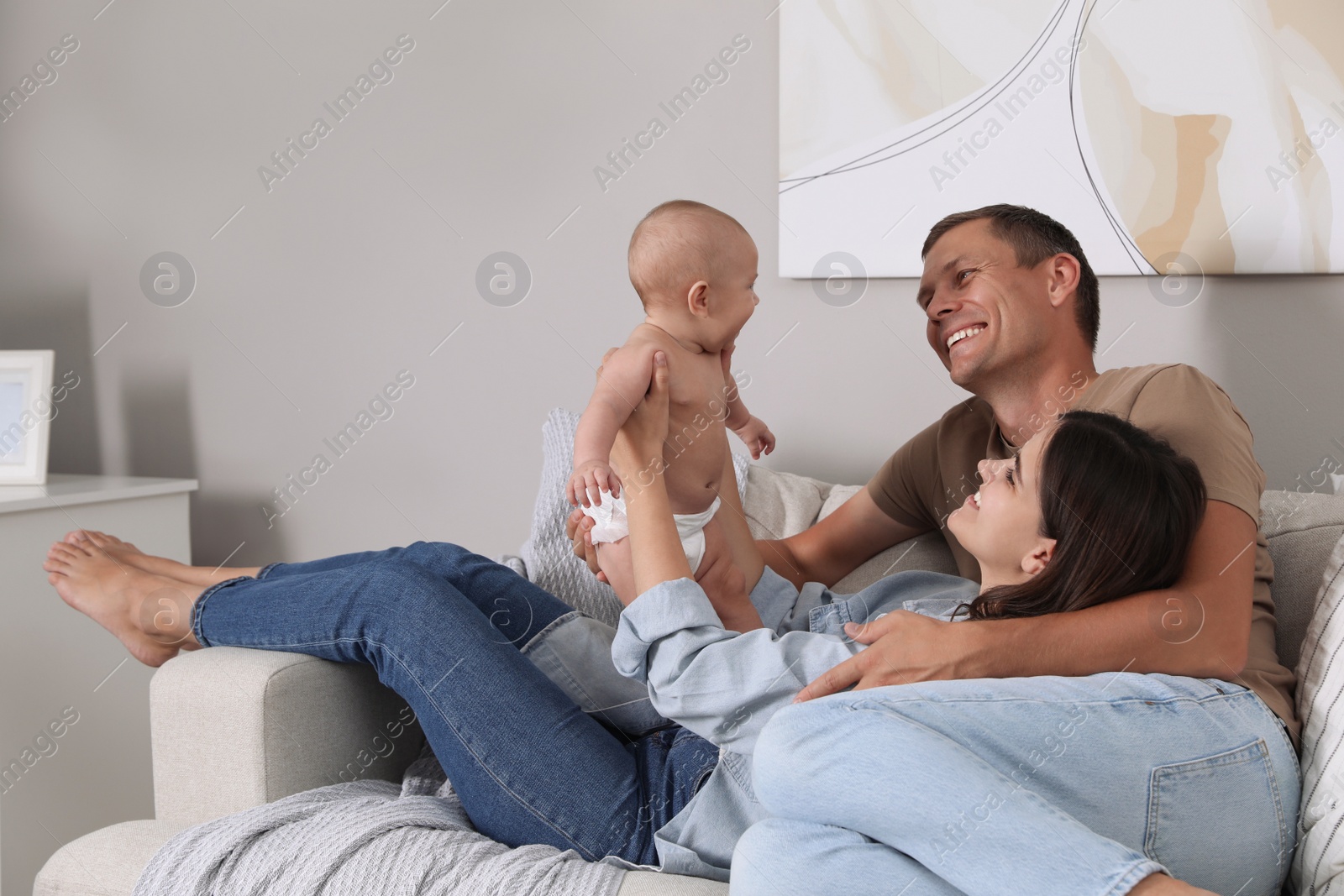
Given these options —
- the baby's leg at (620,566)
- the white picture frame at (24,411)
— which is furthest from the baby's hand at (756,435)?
the white picture frame at (24,411)

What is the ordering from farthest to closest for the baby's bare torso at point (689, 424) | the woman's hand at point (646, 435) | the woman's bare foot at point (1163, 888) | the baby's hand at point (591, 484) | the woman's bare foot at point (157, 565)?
the woman's bare foot at point (157, 565) → the baby's bare torso at point (689, 424) → the woman's hand at point (646, 435) → the baby's hand at point (591, 484) → the woman's bare foot at point (1163, 888)

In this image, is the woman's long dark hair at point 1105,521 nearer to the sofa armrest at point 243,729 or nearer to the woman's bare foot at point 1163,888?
the woman's bare foot at point 1163,888

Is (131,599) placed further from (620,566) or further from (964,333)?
(964,333)

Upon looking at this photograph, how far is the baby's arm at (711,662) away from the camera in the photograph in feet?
3.46

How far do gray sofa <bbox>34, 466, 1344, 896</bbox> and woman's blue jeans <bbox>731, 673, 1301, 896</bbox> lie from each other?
41 cm

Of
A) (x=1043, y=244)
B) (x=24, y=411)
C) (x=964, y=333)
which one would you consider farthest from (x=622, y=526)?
(x=24, y=411)

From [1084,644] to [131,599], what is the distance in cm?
132

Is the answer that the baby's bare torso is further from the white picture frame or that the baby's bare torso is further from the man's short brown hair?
the white picture frame

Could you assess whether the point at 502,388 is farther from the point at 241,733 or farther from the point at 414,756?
the point at 241,733

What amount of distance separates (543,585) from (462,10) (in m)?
1.35

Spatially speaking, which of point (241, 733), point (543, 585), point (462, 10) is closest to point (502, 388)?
point (543, 585)

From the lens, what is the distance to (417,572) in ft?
4.38

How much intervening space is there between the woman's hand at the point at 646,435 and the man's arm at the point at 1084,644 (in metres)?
0.40

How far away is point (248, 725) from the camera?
127 cm
